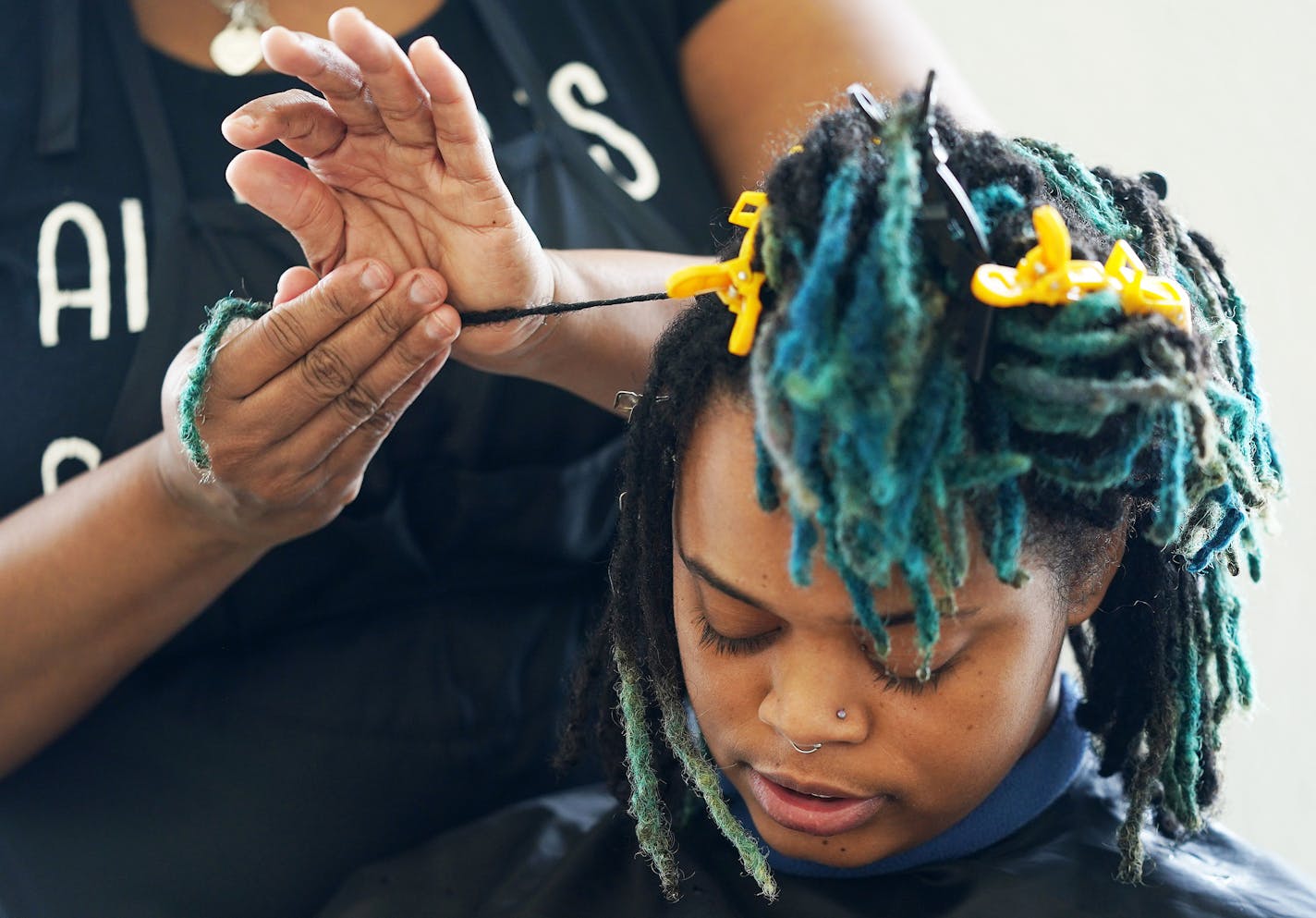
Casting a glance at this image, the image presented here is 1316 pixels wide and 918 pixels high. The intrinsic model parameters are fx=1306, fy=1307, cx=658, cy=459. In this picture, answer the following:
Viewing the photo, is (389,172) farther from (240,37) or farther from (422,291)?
(240,37)

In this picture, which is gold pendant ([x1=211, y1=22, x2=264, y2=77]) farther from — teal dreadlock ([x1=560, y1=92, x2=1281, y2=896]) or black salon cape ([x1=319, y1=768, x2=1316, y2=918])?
black salon cape ([x1=319, y1=768, x2=1316, y2=918])

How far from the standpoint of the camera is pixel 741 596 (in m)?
0.71

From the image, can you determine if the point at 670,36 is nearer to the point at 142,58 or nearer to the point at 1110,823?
the point at 142,58

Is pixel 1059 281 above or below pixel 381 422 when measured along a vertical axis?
above

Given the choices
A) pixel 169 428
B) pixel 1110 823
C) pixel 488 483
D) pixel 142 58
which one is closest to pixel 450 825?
pixel 488 483

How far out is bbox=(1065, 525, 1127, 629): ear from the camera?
752 mm

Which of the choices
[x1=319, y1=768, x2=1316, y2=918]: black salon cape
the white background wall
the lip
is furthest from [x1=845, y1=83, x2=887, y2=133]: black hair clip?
the white background wall

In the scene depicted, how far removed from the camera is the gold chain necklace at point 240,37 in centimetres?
99

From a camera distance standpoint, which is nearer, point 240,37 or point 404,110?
point 404,110

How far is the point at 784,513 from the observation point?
2.21ft

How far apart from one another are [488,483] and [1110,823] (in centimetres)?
51

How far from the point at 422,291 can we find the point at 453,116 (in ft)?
0.35

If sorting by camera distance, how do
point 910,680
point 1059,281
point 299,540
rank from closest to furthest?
point 1059,281 < point 910,680 < point 299,540

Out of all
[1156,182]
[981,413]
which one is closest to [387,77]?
[981,413]
